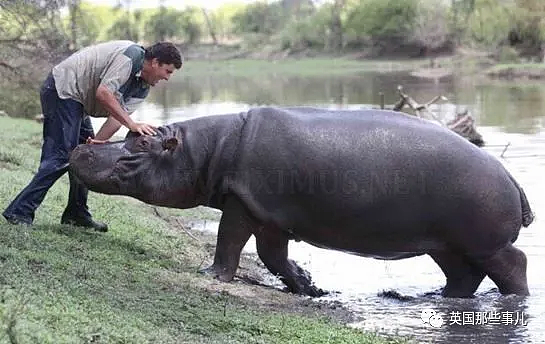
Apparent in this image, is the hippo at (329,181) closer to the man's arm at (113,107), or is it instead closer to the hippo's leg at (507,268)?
the hippo's leg at (507,268)

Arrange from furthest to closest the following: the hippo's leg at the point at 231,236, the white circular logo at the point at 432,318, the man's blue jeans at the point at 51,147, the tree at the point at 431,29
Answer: the tree at the point at 431,29 → the man's blue jeans at the point at 51,147 → the hippo's leg at the point at 231,236 → the white circular logo at the point at 432,318

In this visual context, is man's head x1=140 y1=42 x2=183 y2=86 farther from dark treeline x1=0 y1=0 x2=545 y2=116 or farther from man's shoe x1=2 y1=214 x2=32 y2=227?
dark treeline x1=0 y1=0 x2=545 y2=116

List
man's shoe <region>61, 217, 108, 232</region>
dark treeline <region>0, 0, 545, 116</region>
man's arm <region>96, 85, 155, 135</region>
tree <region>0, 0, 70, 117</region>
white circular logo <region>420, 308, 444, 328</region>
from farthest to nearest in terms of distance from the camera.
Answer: dark treeline <region>0, 0, 545, 116</region> → tree <region>0, 0, 70, 117</region> → man's shoe <region>61, 217, 108, 232</region> → man's arm <region>96, 85, 155, 135</region> → white circular logo <region>420, 308, 444, 328</region>

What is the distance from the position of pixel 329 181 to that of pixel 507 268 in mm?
1506

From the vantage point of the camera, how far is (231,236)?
6.66 m

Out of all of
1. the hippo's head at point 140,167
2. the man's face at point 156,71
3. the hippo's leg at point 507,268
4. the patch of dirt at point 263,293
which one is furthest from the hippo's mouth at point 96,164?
the hippo's leg at point 507,268

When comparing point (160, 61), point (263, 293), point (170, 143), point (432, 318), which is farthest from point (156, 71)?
point (432, 318)

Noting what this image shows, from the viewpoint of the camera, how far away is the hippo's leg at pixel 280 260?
6.82 m

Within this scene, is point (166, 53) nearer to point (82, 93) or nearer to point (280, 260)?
point (82, 93)

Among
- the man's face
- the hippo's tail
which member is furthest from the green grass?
the hippo's tail

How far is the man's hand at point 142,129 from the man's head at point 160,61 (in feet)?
1.21

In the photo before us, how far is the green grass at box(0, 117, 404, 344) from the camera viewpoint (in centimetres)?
426

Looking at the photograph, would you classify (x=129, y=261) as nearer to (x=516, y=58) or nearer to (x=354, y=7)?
(x=516, y=58)

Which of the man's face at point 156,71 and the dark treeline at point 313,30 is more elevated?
the man's face at point 156,71
